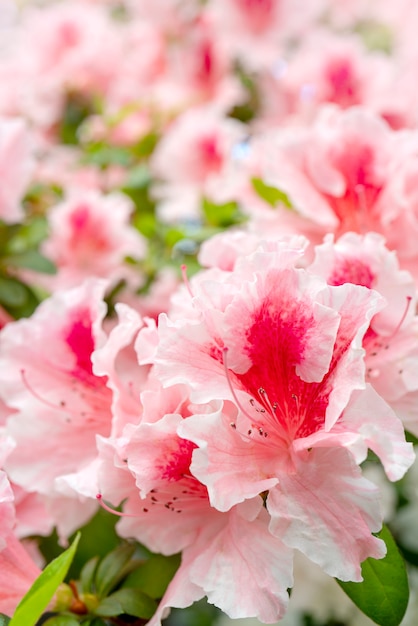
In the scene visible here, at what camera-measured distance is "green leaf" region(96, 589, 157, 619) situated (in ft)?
2.30

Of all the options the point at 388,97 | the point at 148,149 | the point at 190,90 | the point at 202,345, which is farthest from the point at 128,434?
the point at 190,90

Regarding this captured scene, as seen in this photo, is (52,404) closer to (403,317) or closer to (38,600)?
(38,600)

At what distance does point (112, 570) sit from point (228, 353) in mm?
268

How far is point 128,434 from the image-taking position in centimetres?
66

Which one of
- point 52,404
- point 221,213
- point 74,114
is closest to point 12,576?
point 52,404

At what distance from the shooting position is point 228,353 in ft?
2.05

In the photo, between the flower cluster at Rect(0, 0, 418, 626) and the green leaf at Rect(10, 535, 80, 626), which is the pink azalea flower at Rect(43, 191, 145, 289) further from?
the green leaf at Rect(10, 535, 80, 626)

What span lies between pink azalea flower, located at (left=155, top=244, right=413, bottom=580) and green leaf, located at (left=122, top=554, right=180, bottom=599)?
19 cm

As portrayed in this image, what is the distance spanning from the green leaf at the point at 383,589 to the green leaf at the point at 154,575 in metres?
0.17

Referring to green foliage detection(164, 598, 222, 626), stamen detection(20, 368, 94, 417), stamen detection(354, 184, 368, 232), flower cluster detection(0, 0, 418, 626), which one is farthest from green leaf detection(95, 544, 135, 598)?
green foliage detection(164, 598, 222, 626)

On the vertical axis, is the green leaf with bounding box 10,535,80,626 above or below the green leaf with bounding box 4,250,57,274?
above

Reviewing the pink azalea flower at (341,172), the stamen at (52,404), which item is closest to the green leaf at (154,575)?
the stamen at (52,404)

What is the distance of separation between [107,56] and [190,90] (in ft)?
0.59

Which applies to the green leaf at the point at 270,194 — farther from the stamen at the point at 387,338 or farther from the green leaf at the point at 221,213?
the stamen at the point at 387,338
